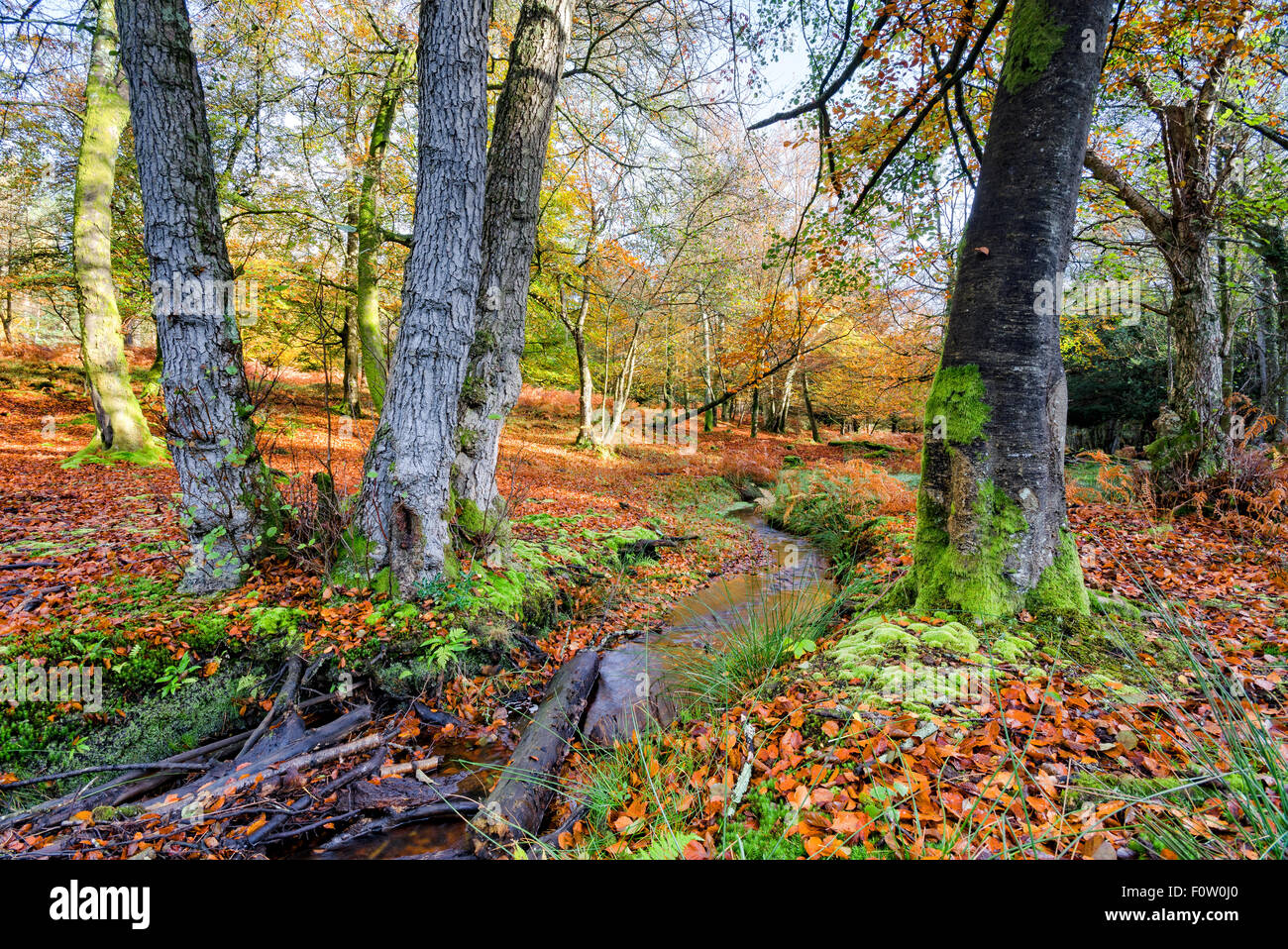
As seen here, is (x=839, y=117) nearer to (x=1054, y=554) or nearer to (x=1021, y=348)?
(x=1021, y=348)

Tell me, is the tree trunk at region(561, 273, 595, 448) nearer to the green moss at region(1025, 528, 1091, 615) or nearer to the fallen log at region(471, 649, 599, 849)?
the fallen log at region(471, 649, 599, 849)

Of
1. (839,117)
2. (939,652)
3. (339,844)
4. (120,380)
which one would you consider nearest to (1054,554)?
(939,652)

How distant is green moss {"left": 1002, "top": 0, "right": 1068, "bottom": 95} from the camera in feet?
9.82

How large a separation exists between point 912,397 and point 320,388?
24649 mm

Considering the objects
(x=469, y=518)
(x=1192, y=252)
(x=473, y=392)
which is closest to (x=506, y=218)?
(x=473, y=392)

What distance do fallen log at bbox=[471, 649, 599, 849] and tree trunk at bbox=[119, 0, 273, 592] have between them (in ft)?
9.05

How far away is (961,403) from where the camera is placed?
3.19 m

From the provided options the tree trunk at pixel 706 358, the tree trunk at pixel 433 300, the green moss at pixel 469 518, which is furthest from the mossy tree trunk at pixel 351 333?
the tree trunk at pixel 706 358

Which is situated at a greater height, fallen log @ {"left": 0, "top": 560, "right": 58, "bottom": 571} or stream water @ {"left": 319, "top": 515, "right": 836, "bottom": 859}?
fallen log @ {"left": 0, "top": 560, "right": 58, "bottom": 571}

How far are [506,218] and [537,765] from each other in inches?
180

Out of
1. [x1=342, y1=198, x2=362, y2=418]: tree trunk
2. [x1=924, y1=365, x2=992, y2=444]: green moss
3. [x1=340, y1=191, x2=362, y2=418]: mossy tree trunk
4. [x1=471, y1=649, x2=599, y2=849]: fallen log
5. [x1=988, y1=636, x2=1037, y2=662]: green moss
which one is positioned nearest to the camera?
[x1=471, y1=649, x2=599, y2=849]: fallen log

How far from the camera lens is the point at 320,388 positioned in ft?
65.6

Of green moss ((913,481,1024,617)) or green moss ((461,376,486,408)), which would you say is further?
green moss ((461,376,486,408))

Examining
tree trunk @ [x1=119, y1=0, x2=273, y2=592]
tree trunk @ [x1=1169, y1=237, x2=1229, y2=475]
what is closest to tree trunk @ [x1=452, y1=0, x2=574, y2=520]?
tree trunk @ [x1=119, y1=0, x2=273, y2=592]
